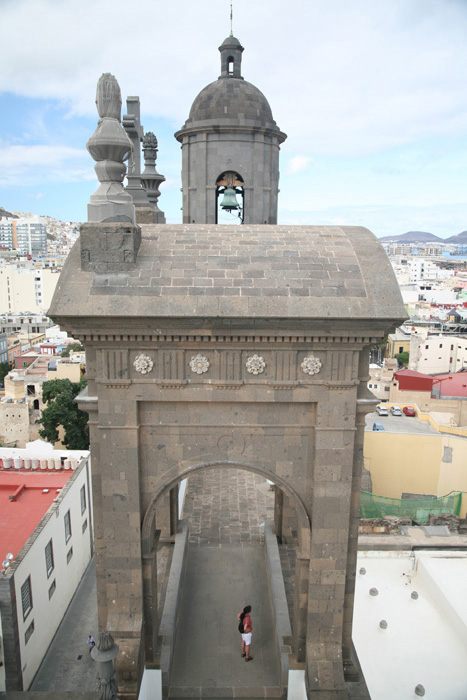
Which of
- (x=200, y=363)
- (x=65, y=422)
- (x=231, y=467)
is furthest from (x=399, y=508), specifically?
(x=65, y=422)

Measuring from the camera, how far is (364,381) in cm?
959

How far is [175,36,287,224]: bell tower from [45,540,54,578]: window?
13060 mm

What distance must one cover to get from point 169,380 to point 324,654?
5.92 m

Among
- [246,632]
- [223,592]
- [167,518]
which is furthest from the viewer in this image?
[167,518]

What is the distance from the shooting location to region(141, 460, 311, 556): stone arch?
9727 mm

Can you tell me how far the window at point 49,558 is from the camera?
19.7 m

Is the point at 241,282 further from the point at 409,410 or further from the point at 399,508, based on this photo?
the point at 409,410

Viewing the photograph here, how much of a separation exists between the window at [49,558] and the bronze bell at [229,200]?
1375 centimetres

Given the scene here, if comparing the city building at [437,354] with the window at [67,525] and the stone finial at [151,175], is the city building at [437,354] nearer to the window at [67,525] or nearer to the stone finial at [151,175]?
the window at [67,525]

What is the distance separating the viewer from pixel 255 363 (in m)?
9.21

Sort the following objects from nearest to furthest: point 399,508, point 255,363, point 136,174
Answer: point 255,363
point 136,174
point 399,508

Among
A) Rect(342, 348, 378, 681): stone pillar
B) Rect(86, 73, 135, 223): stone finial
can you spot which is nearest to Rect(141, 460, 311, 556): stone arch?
Rect(342, 348, 378, 681): stone pillar

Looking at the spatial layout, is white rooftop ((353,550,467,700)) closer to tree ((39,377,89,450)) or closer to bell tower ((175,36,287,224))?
bell tower ((175,36,287,224))

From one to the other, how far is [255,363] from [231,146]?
10.6 m
